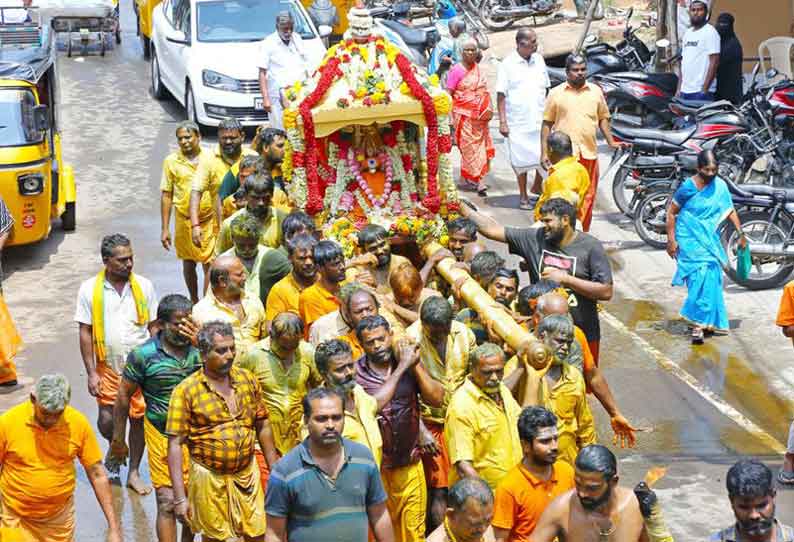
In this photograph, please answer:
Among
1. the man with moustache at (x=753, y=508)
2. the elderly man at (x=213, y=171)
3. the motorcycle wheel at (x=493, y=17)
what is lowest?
the motorcycle wheel at (x=493, y=17)

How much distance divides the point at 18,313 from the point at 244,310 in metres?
4.85

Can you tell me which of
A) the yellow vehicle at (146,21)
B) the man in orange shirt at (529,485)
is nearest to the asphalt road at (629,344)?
the man in orange shirt at (529,485)

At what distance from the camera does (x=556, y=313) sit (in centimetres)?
845

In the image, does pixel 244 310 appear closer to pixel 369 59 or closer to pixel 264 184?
pixel 264 184

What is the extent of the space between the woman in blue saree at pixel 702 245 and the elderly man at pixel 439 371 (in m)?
4.48

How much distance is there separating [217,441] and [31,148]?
764cm

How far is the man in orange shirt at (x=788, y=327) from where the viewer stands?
9453 millimetres

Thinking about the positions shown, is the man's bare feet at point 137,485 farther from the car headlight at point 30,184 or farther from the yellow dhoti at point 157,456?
the car headlight at point 30,184

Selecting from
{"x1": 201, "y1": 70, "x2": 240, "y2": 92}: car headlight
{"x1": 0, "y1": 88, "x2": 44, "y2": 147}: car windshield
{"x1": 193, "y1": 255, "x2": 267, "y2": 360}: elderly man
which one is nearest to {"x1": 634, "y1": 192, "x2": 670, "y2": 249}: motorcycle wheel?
{"x1": 201, "y1": 70, "x2": 240, "y2": 92}: car headlight

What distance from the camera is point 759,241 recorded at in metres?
13.7

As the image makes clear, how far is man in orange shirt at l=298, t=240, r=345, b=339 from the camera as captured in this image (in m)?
9.23

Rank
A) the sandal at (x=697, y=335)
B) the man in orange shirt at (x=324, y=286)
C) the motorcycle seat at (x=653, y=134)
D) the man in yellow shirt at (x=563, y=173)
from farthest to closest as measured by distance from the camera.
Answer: the motorcycle seat at (x=653, y=134) → the sandal at (x=697, y=335) → the man in yellow shirt at (x=563, y=173) → the man in orange shirt at (x=324, y=286)

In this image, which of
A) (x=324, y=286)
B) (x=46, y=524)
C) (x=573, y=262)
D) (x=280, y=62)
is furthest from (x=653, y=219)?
(x=46, y=524)

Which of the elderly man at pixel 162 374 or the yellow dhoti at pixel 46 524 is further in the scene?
the elderly man at pixel 162 374
